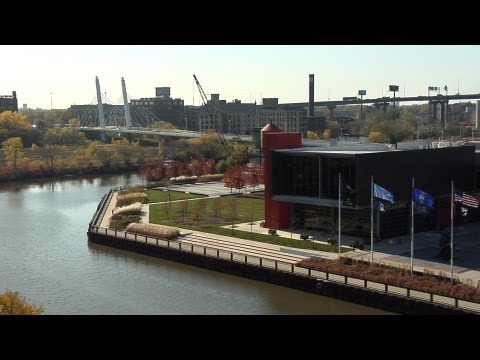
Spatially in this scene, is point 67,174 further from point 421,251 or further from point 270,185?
point 421,251

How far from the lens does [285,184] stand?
2166 cm

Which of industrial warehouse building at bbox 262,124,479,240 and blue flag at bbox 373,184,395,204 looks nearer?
blue flag at bbox 373,184,395,204

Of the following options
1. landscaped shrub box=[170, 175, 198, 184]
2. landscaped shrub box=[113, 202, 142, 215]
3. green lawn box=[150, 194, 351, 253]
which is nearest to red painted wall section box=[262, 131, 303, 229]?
green lawn box=[150, 194, 351, 253]

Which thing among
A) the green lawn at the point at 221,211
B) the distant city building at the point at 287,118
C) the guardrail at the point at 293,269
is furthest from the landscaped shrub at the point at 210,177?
the distant city building at the point at 287,118

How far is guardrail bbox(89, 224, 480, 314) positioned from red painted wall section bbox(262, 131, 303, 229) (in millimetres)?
Result: 3378

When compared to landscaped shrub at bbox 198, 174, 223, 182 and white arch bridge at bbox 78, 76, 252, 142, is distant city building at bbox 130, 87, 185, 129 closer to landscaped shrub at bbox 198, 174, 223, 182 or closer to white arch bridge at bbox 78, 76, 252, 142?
white arch bridge at bbox 78, 76, 252, 142

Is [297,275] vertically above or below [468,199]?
below

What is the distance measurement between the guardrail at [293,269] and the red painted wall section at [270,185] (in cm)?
338

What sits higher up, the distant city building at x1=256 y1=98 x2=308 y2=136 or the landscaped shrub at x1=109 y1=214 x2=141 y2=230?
the distant city building at x1=256 y1=98 x2=308 y2=136

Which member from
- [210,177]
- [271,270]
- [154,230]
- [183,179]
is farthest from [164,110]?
[271,270]

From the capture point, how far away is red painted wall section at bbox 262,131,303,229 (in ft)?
70.4
